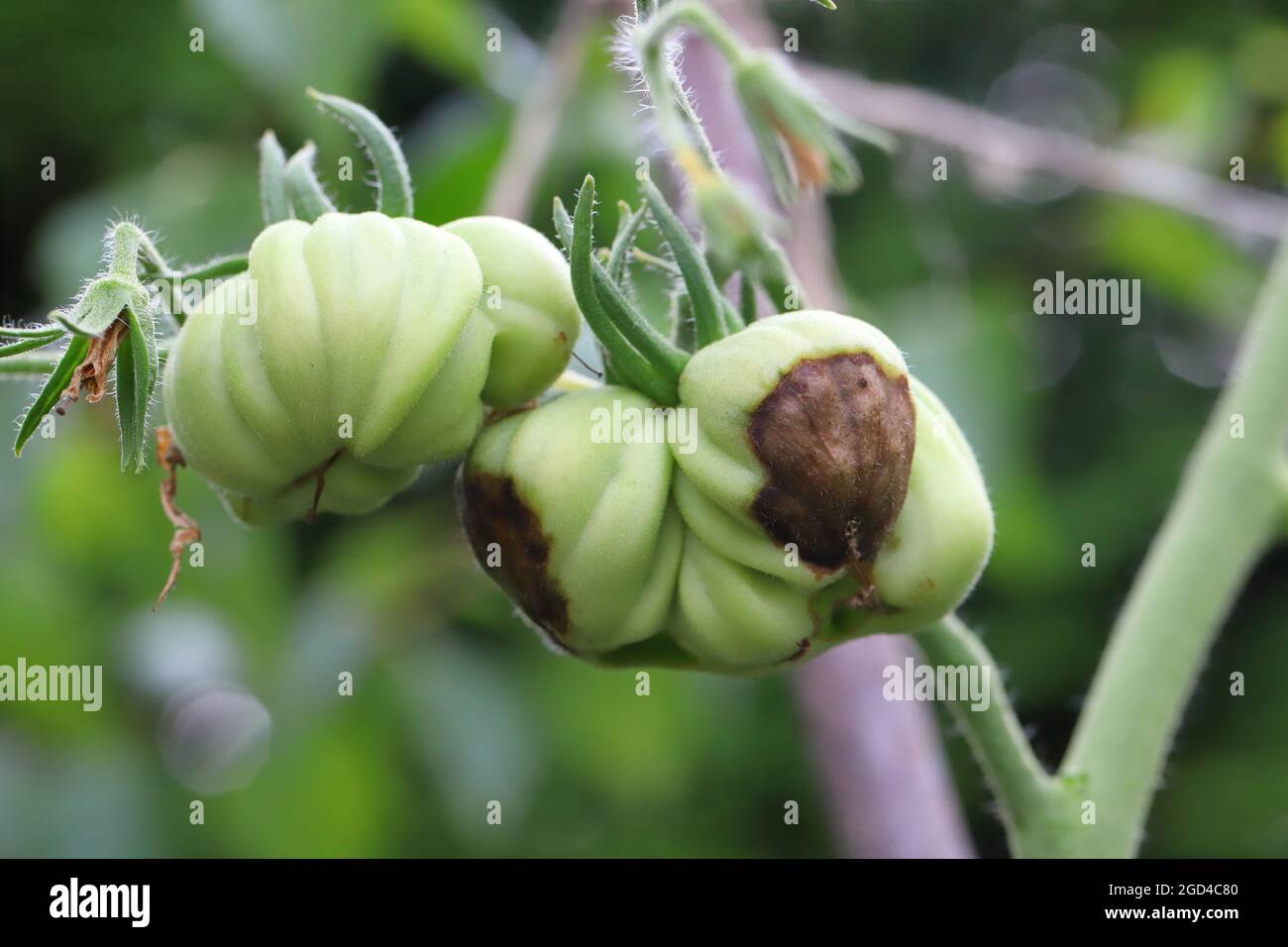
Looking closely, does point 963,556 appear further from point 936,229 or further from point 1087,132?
point 1087,132

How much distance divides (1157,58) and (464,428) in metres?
3.97

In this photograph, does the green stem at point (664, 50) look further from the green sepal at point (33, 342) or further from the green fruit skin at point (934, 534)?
the green sepal at point (33, 342)

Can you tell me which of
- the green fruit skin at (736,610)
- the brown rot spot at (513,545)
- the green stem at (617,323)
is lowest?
the green fruit skin at (736,610)

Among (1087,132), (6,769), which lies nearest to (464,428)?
(6,769)

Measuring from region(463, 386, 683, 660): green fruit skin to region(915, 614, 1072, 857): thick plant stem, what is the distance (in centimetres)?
29

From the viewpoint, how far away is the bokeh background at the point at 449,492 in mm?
2684

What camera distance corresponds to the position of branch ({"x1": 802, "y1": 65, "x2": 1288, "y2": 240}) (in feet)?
9.00

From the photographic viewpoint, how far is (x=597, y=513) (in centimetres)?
110

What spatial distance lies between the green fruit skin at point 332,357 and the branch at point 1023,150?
5.92 ft

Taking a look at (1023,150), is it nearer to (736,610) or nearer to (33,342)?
(736,610)

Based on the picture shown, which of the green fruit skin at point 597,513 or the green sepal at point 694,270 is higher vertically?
the green sepal at point 694,270

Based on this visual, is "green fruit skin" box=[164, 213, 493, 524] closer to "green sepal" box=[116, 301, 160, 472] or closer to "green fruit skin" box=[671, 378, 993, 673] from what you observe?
"green sepal" box=[116, 301, 160, 472]

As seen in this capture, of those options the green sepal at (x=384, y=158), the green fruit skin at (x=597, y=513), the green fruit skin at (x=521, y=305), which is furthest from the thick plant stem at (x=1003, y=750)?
the green sepal at (x=384, y=158)

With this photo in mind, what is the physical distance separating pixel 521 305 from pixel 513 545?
19 cm
